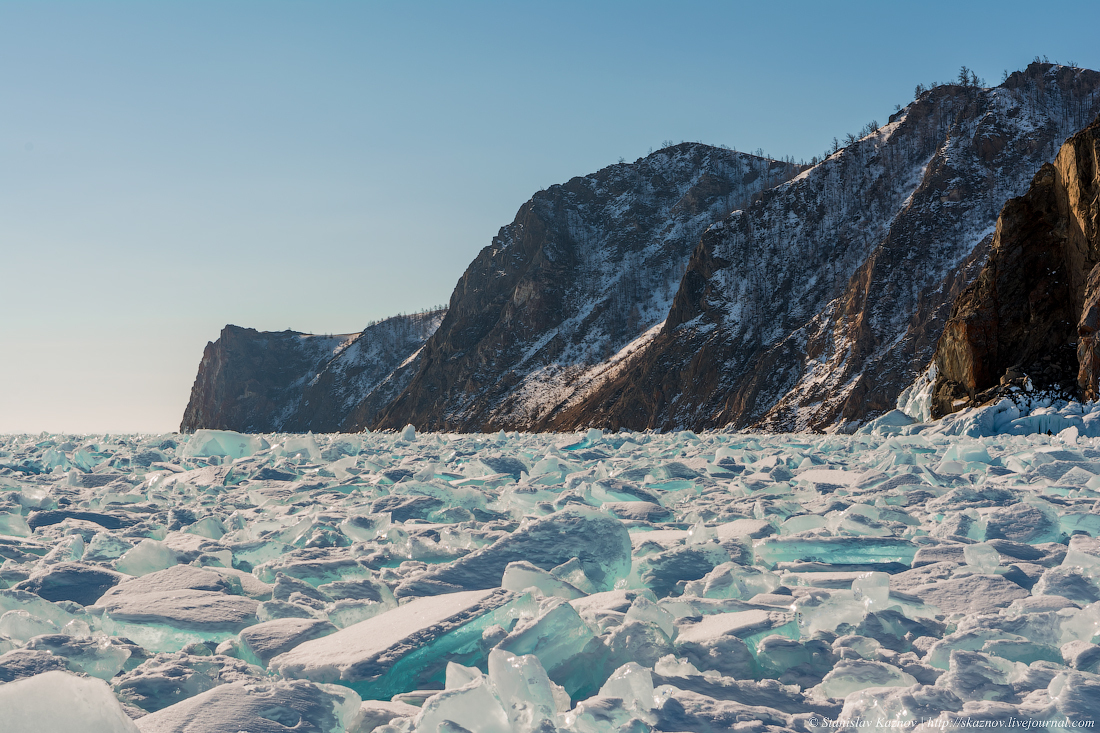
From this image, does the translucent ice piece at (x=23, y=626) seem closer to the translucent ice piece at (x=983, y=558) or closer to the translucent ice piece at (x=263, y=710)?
the translucent ice piece at (x=263, y=710)

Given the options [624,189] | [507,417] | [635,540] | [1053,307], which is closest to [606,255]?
[624,189]

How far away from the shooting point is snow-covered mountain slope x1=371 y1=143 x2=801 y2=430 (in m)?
74.9

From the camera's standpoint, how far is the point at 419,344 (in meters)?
109

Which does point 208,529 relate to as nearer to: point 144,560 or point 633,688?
point 144,560

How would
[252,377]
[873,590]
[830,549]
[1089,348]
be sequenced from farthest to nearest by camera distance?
1. [252,377]
2. [1089,348]
3. [830,549]
4. [873,590]

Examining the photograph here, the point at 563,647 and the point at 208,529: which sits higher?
the point at 208,529

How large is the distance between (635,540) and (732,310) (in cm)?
5783

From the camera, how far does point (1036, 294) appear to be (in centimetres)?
2466

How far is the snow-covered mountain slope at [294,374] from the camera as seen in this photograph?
104562 mm

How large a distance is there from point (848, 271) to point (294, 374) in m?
84.5

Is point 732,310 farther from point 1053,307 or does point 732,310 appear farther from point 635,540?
point 635,540

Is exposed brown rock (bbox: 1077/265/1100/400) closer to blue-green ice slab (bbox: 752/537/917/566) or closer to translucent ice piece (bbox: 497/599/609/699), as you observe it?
blue-green ice slab (bbox: 752/537/917/566)

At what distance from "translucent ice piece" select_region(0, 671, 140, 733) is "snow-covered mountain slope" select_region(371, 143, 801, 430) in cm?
6548

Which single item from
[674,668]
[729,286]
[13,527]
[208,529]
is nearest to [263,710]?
[674,668]
